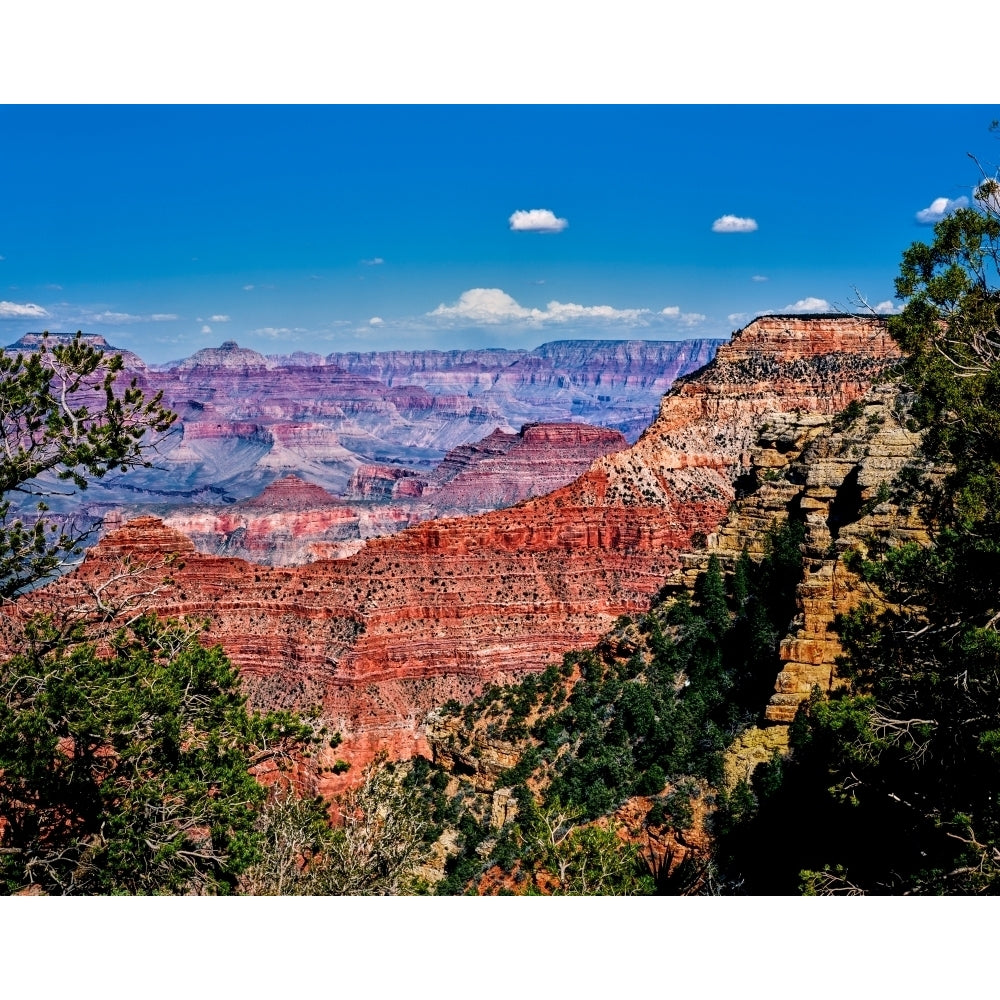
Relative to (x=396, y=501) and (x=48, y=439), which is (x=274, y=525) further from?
(x=48, y=439)

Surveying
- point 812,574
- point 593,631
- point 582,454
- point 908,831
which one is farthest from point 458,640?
point 582,454

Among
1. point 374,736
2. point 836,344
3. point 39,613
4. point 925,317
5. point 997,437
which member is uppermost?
point 836,344

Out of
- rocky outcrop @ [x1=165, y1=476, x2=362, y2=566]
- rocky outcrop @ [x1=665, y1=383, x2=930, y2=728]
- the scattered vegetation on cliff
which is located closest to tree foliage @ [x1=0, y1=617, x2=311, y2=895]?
the scattered vegetation on cliff

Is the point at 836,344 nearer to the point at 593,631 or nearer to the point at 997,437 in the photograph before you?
the point at 593,631

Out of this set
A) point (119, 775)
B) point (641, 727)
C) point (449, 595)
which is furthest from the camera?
point (449, 595)

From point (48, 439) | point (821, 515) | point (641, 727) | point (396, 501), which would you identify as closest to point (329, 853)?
point (48, 439)

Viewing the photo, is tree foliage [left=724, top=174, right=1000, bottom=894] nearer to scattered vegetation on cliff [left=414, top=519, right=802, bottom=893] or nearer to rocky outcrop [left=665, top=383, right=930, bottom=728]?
rocky outcrop [left=665, top=383, right=930, bottom=728]

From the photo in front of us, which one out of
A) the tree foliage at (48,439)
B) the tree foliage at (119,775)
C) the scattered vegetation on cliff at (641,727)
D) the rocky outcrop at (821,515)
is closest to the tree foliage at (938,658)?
the rocky outcrop at (821,515)

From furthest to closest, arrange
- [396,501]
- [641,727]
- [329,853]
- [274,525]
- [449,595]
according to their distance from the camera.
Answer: [396,501] < [274,525] < [449,595] < [641,727] < [329,853]
